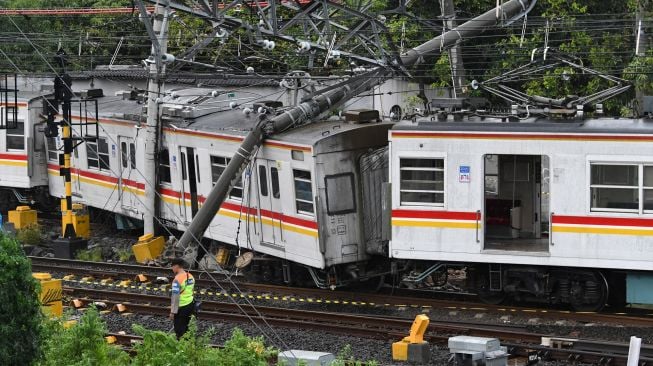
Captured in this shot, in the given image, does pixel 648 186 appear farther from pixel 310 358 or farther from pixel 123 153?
pixel 123 153

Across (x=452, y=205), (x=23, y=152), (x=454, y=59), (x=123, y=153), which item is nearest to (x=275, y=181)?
(x=452, y=205)

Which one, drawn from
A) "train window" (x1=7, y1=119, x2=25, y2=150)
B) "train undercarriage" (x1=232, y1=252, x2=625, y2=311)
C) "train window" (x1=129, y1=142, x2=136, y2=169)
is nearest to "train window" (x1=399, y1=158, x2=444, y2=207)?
"train undercarriage" (x1=232, y1=252, x2=625, y2=311)

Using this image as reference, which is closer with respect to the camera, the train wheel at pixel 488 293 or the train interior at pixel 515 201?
the train wheel at pixel 488 293

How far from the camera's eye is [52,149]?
3067 cm

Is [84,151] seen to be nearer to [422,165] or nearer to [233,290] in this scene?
[233,290]

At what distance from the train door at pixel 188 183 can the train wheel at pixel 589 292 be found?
894 cm

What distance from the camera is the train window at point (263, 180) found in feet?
68.9

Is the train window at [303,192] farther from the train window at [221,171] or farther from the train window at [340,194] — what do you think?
the train window at [221,171]

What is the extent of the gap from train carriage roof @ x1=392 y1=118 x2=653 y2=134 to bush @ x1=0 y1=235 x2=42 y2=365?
8.54m

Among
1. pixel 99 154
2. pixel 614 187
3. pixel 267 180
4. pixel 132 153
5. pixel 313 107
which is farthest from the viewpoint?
pixel 99 154

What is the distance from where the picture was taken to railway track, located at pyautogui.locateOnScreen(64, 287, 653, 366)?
1502 centimetres

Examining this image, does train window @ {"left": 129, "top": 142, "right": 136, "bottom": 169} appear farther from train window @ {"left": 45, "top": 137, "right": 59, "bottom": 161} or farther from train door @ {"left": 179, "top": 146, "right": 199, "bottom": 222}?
train window @ {"left": 45, "top": 137, "right": 59, "bottom": 161}

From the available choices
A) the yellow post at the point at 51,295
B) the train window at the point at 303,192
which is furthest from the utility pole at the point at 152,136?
the yellow post at the point at 51,295

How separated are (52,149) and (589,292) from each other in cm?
1732
